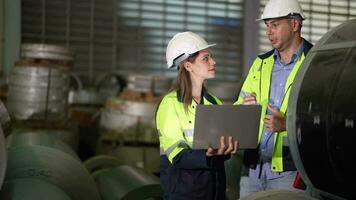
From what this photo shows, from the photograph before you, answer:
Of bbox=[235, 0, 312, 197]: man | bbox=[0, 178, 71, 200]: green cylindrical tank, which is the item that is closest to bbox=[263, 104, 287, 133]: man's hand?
bbox=[235, 0, 312, 197]: man

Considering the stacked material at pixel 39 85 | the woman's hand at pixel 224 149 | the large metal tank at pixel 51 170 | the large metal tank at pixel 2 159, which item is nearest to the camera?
the large metal tank at pixel 2 159

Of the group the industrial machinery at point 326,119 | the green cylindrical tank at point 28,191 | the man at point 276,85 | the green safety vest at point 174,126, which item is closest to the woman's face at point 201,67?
the green safety vest at point 174,126

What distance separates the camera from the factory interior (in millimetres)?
1604

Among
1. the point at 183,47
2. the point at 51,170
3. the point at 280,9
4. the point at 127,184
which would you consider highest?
the point at 280,9

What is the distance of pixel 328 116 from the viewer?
61.0 inches

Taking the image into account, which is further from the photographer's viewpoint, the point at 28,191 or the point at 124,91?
the point at 124,91

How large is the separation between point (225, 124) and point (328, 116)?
434mm

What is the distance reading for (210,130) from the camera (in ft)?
6.15

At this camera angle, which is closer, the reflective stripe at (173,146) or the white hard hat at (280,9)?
the reflective stripe at (173,146)

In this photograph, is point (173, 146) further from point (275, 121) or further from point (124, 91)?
point (124, 91)

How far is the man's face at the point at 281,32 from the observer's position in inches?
88.3

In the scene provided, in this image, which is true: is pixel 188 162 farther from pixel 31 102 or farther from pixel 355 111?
pixel 31 102

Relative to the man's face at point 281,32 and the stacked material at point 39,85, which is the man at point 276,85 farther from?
the stacked material at point 39,85

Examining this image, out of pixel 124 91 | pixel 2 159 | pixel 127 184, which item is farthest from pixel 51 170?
pixel 124 91
